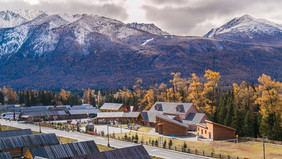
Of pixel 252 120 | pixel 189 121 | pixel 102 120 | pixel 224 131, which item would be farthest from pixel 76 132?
pixel 252 120

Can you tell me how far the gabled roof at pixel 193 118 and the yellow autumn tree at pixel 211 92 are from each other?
209 inches

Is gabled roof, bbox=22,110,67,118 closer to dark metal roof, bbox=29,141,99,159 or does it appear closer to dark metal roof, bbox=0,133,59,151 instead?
dark metal roof, bbox=0,133,59,151

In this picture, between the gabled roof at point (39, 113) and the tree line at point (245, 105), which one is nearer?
the tree line at point (245, 105)

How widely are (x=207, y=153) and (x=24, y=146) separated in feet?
111

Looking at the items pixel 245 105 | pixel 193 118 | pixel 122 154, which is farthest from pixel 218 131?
pixel 122 154

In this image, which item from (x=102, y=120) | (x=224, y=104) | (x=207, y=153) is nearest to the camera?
(x=207, y=153)

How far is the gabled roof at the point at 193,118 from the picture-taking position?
8919 cm

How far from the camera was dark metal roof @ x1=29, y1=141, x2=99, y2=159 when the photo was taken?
1609 inches

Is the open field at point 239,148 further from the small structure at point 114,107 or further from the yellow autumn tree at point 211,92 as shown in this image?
the small structure at point 114,107

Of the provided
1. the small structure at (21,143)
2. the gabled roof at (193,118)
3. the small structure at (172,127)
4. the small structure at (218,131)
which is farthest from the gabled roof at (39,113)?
the small structure at (218,131)

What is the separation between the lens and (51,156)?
41.2 metres

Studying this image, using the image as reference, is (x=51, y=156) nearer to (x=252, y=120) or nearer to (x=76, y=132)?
(x=76, y=132)

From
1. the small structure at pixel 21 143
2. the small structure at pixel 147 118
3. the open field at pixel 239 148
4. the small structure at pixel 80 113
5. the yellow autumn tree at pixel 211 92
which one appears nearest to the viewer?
the small structure at pixel 21 143

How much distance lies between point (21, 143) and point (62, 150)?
12638 mm
